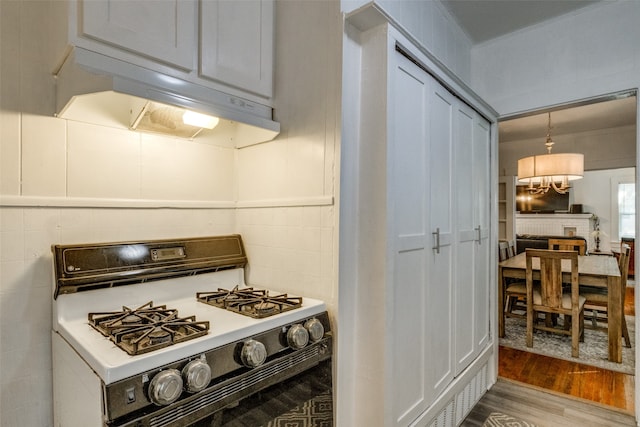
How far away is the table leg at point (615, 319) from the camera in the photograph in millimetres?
2910

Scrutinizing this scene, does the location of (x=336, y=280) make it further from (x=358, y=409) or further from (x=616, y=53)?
(x=616, y=53)

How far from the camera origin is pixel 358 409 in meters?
1.38

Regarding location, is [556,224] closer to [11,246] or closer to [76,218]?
[76,218]

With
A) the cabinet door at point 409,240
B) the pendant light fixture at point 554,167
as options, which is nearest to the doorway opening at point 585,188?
the pendant light fixture at point 554,167

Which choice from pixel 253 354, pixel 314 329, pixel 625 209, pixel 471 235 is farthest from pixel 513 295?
pixel 625 209

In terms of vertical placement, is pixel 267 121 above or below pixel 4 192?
above

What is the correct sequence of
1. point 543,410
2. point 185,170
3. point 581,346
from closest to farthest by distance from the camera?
1. point 185,170
2. point 543,410
3. point 581,346

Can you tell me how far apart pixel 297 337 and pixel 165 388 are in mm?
465

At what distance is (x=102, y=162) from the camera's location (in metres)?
1.34

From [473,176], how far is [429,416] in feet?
4.60

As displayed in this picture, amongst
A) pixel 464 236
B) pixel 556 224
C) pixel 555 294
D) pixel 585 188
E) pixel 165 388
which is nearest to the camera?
pixel 165 388

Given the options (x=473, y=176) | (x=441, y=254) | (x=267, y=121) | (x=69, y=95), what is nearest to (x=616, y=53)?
(x=473, y=176)

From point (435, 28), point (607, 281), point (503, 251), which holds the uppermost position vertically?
point (435, 28)

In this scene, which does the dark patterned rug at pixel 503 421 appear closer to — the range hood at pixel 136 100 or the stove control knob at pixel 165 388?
the stove control knob at pixel 165 388
